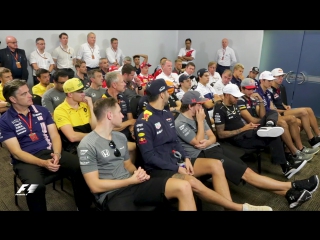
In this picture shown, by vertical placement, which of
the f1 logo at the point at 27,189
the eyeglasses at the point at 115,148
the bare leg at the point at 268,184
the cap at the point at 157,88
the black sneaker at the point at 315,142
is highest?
the cap at the point at 157,88

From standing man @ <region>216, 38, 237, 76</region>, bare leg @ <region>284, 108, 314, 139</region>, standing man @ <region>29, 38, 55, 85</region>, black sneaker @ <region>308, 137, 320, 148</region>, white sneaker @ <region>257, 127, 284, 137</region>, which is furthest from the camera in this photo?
standing man @ <region>216, 38, 237, 76</region>

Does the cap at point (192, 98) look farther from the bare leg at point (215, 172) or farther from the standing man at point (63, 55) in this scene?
the standing man at point (63, 55)

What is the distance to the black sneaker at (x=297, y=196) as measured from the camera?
2148 mm

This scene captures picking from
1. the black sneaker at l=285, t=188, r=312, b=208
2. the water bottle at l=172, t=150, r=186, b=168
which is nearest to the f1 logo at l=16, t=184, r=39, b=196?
the water bottle at l=172, t=150, r=186, b=168

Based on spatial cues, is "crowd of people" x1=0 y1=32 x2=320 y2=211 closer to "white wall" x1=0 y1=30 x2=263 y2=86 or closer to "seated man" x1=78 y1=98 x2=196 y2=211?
"seated man" x1=78 y1=98 x2=196 y2=211

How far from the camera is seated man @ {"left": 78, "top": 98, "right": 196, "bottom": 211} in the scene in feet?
5.65

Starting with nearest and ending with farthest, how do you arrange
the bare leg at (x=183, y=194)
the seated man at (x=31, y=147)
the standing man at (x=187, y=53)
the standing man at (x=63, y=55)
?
1. the bare leg at (x=183, y=194)
2. the seated man at (x=31, y=147)
3. the standing man at (x=63, y=55)
4. the standing man at (x=187, y=53)

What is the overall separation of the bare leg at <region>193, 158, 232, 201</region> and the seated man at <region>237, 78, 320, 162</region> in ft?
4.07

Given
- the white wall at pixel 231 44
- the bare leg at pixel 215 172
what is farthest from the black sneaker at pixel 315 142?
the white wall at pixel 231 44

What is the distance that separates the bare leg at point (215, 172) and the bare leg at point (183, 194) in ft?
1.51

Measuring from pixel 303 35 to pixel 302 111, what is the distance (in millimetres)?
2902

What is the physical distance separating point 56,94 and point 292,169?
9.41 ft
